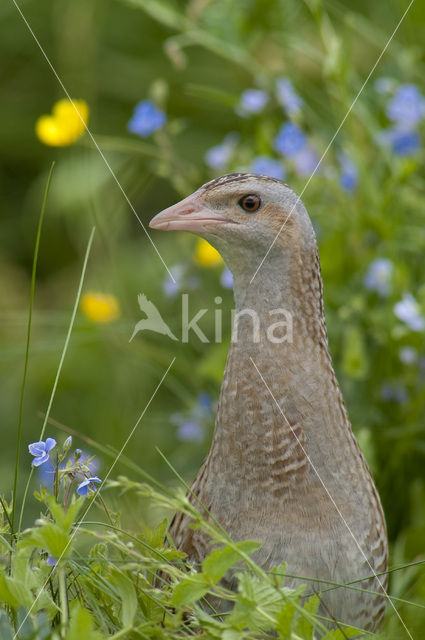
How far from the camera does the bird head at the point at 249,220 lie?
172 centimetres

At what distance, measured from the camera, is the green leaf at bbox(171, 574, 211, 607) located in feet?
4.29

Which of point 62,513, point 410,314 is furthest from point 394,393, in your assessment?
point 62,513

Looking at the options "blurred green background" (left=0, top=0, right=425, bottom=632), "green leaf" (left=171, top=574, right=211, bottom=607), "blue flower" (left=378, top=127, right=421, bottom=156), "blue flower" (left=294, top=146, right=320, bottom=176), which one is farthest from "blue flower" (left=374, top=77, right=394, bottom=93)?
"green leaf" (left=171, top=574, right=211, bottom=607)

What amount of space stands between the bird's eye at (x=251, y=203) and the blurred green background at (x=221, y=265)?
677 millimetres

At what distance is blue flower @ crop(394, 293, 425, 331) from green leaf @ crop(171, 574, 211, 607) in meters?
1.11

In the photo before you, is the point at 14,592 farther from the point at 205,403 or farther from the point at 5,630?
the point at 205,403

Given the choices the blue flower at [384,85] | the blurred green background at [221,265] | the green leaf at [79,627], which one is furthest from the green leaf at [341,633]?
the blue flower at [384,85]

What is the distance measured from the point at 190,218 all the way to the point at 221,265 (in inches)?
38.1

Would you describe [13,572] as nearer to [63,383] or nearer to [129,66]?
A: [63,383]

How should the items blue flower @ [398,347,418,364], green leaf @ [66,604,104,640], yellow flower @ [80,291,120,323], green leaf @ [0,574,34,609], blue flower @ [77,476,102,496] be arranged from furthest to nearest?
yellow flower @ [80,291,120,323] < blue flower @ [398,347,418,364] < blue flower @ [77,476,102,496] < green leaf @ [0,574,34,609] < green leaf @ [66,604,104,640]

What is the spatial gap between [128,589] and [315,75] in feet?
10.2

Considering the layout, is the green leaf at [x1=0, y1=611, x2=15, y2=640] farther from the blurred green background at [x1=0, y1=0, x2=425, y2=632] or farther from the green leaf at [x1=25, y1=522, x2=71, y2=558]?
the blurred green background at [x1=0, y1=0, x2=425, y2=632]

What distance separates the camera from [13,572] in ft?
4.37

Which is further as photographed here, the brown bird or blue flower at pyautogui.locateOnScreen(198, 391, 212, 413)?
blue flower at pyautogui.locateOnScreen(198, 391, 212, 413)
